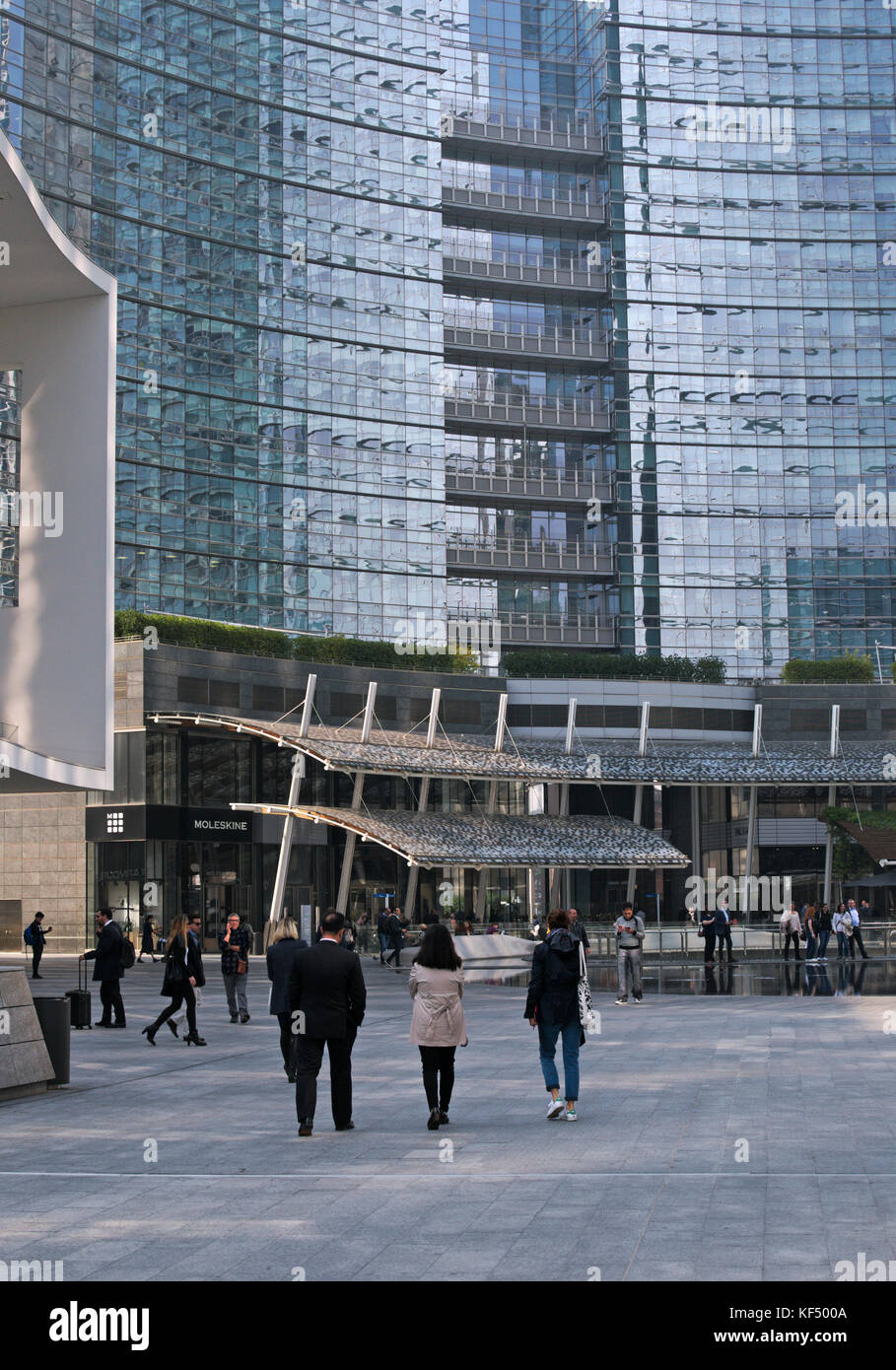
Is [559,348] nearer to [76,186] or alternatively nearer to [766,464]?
[766,464]

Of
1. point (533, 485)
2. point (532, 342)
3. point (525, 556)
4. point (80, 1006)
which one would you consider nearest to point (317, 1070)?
point (80, 1006)

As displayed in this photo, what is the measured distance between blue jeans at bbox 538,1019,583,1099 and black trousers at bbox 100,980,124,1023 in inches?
433

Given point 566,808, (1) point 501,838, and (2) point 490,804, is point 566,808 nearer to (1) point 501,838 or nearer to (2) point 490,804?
(2) point 490,804

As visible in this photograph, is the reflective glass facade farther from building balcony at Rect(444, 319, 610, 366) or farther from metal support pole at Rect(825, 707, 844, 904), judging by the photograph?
metal support pole at Rect(825, 707, 844, 904)

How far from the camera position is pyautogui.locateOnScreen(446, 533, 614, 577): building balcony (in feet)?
247

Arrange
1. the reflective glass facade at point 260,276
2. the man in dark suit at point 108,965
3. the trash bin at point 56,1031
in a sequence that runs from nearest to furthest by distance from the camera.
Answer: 1. the trash bin at point 56,1031
2. the man in dark suit at point 108,965
3. the reflective glass facade at point 260,276

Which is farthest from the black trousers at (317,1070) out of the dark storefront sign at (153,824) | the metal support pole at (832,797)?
the metal support pole at (832,797)

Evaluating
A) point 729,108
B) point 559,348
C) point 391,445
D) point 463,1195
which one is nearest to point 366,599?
point 391,445

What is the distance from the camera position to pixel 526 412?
76.9 meters

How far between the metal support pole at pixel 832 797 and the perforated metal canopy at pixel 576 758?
0.48 meters

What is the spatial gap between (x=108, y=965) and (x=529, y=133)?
220 ft

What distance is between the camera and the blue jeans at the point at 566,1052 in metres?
12.5

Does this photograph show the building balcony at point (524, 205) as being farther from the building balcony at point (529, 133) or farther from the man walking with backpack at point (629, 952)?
the man walking with backpack at point (629, 952)

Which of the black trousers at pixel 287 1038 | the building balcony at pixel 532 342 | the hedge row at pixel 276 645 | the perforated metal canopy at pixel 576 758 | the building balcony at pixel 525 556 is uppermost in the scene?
the building balcony at pixel 532 342
